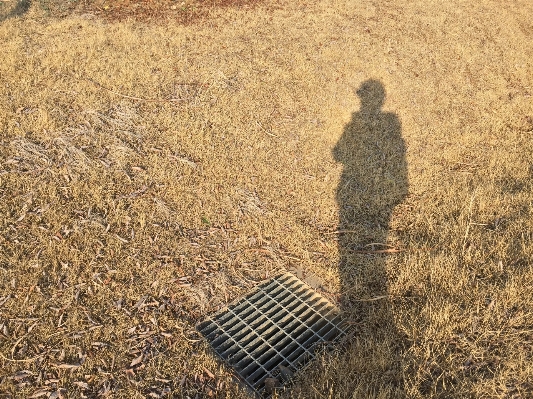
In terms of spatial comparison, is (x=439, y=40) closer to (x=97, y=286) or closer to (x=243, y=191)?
(x=243, y=191)

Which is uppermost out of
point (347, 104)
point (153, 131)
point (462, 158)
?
point (153, 131)

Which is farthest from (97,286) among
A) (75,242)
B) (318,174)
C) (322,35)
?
(322,35)

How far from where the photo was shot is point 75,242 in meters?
4.86

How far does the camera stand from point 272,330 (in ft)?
14.5

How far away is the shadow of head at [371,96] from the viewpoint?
8.06 meters

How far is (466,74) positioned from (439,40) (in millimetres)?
1568

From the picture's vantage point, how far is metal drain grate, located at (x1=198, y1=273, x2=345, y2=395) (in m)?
4.05

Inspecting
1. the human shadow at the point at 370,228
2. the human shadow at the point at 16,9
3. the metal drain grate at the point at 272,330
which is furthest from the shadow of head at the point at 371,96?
the human shadow at the point at 16,9

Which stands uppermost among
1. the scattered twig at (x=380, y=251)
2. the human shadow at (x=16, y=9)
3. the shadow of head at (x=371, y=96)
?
the human shadow at (x=16, y=9)

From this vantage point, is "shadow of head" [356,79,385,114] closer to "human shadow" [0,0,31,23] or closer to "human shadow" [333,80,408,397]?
"human shadow" [333,80,408,397]

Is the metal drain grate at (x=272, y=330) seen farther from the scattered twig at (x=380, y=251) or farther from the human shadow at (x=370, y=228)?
the scattered twig at (x=380, y=251)

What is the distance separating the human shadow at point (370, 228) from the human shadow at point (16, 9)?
806 centimetres

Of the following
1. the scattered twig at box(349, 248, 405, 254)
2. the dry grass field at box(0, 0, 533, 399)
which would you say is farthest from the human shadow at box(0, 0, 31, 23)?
the scattered twig at box(349, 248, 405, 254)

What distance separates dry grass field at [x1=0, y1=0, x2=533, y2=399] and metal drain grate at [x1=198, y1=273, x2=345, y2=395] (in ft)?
0.55
